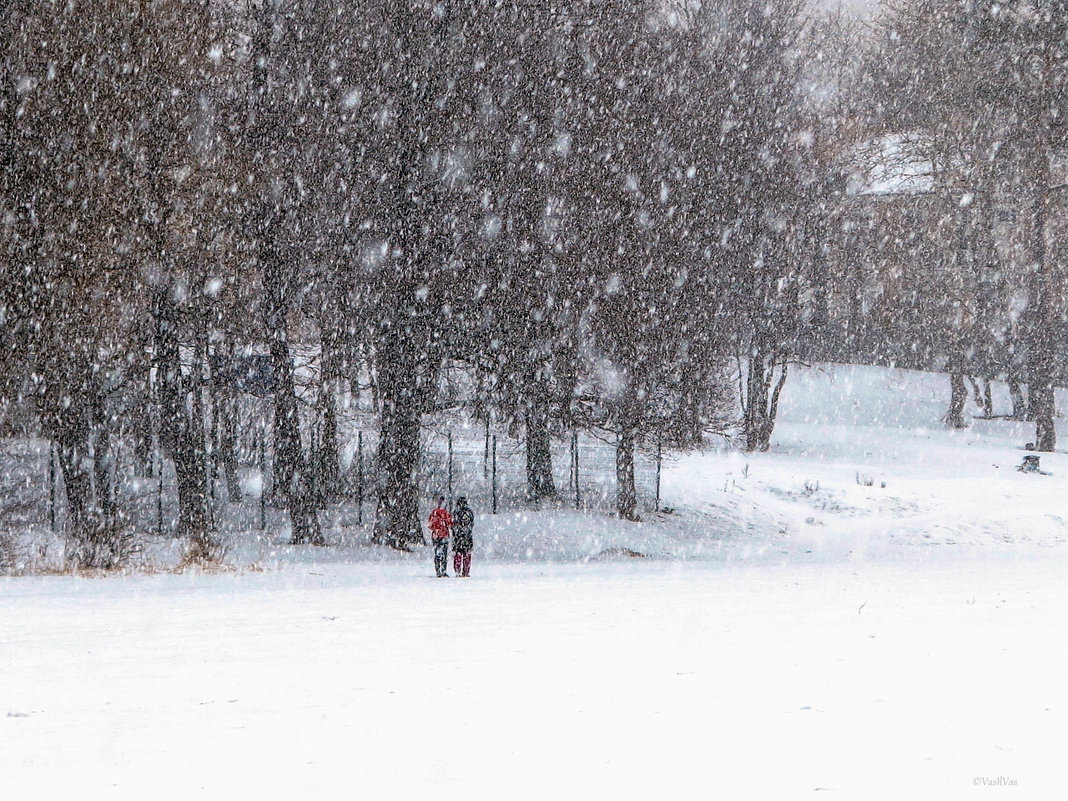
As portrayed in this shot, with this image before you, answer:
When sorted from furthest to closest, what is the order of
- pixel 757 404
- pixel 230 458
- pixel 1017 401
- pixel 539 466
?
pixel 1017 401 → pixel 757 404 → pixel 539 466 → pixel 230 458

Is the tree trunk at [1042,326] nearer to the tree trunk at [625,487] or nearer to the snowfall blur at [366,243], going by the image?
the snowfall blur at [366,243]

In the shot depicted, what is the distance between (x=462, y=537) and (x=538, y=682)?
34.2ft

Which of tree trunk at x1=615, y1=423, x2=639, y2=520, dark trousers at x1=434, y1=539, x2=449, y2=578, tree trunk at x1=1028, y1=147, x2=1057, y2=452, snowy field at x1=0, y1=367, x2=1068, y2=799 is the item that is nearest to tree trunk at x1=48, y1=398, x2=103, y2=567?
snowy field at x1=0, y1=367, x2=1068, y2=799

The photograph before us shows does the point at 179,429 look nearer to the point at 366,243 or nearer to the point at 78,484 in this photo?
the point at 78,484

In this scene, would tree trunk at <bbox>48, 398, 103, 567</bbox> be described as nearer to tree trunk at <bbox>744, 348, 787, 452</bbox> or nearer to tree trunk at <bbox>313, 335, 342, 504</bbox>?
tree trunk at <bbox>313, 335, 342, 504</bbox>

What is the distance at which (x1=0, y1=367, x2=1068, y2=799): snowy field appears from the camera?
5.56 meters

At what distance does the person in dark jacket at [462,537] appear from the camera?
1834 cm

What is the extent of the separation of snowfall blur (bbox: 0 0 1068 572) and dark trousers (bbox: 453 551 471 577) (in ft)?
12.9

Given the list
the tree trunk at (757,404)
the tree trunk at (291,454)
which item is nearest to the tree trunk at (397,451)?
the tree trunk at (291,454)

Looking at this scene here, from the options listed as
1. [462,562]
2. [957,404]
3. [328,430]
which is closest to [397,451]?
[328,430]

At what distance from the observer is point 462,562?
60.8 feet

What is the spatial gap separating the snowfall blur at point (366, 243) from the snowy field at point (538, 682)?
361 cm

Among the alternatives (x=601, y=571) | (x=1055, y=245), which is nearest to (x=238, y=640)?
(x=601, y=571)

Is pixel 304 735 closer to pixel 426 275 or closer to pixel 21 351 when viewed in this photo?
pixel 21 351
